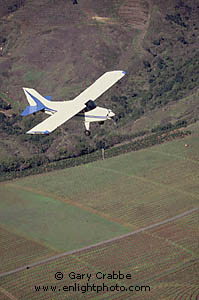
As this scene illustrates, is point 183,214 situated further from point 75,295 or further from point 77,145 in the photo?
point 77,145

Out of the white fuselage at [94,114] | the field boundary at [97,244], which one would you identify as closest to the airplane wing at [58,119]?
the white fuselage at [94,114]

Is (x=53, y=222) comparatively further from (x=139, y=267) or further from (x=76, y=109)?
(x=76, y=109)

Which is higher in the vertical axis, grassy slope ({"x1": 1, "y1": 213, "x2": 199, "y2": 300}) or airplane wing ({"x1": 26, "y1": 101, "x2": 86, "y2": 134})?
airplane wing ({"x1": 26, "y1": 101, "x2": 86, "y2": 134})

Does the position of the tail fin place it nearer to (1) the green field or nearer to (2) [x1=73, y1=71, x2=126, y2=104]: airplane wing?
(2) [x1=73, y1=71, x2=126, y2=104]: airplane wing

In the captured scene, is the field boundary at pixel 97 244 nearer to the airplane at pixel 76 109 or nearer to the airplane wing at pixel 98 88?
the airplane at pixel 76 109

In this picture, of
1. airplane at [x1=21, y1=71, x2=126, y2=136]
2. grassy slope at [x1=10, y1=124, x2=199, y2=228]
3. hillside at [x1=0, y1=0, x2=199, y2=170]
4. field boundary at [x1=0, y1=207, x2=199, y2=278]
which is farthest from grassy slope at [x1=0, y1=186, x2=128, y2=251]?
hillside at [x1=0, y1=0, x2=199, y2=170]

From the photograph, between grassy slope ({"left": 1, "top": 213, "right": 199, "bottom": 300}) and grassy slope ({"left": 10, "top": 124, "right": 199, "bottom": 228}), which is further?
grassy slope ({"left": 10, "top": 124, "right": 199, "bottom": 228})
